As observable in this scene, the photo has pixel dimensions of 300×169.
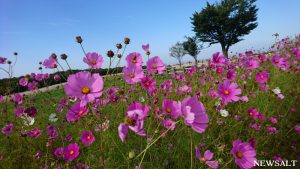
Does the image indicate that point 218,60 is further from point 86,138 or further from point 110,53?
point 86,138

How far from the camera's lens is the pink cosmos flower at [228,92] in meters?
1.56

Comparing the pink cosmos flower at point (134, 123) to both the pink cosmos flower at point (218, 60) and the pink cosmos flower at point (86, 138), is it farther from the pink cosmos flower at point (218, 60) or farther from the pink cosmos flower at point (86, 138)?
the pink cosmos flower at point (218, 60)

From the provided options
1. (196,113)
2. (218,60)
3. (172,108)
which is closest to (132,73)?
A: (172,108)

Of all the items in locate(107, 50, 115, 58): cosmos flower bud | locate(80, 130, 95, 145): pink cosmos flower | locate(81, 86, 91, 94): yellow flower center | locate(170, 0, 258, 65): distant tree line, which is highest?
locate(170, 0, 258, 65): distant tree line

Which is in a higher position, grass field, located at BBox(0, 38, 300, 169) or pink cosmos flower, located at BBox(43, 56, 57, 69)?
pink cosmos flower, located at BBox(43, 56, 57, 69)

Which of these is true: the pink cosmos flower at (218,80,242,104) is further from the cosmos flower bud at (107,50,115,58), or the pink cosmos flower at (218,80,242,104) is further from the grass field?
the cosmos flower bud at (107,50,115,58)

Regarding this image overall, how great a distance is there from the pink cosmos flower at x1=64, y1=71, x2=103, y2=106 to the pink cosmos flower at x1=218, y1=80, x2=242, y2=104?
903mm

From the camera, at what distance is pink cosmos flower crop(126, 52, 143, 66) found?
127 centimetres

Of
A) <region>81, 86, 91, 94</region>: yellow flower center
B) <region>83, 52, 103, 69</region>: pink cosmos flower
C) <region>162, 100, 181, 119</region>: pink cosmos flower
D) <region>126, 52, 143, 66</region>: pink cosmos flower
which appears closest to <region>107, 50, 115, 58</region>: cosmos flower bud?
<region>83, 52, 103, 69</region>: pink cosmos flower

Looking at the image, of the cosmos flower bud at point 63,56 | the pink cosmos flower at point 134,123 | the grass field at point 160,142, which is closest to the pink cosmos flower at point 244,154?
the grass field at point 160,142

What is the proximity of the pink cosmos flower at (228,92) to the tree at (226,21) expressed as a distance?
91.2ft

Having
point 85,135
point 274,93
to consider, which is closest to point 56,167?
point 85,135

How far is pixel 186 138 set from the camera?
2.07 metres

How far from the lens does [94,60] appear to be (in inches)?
55.2
